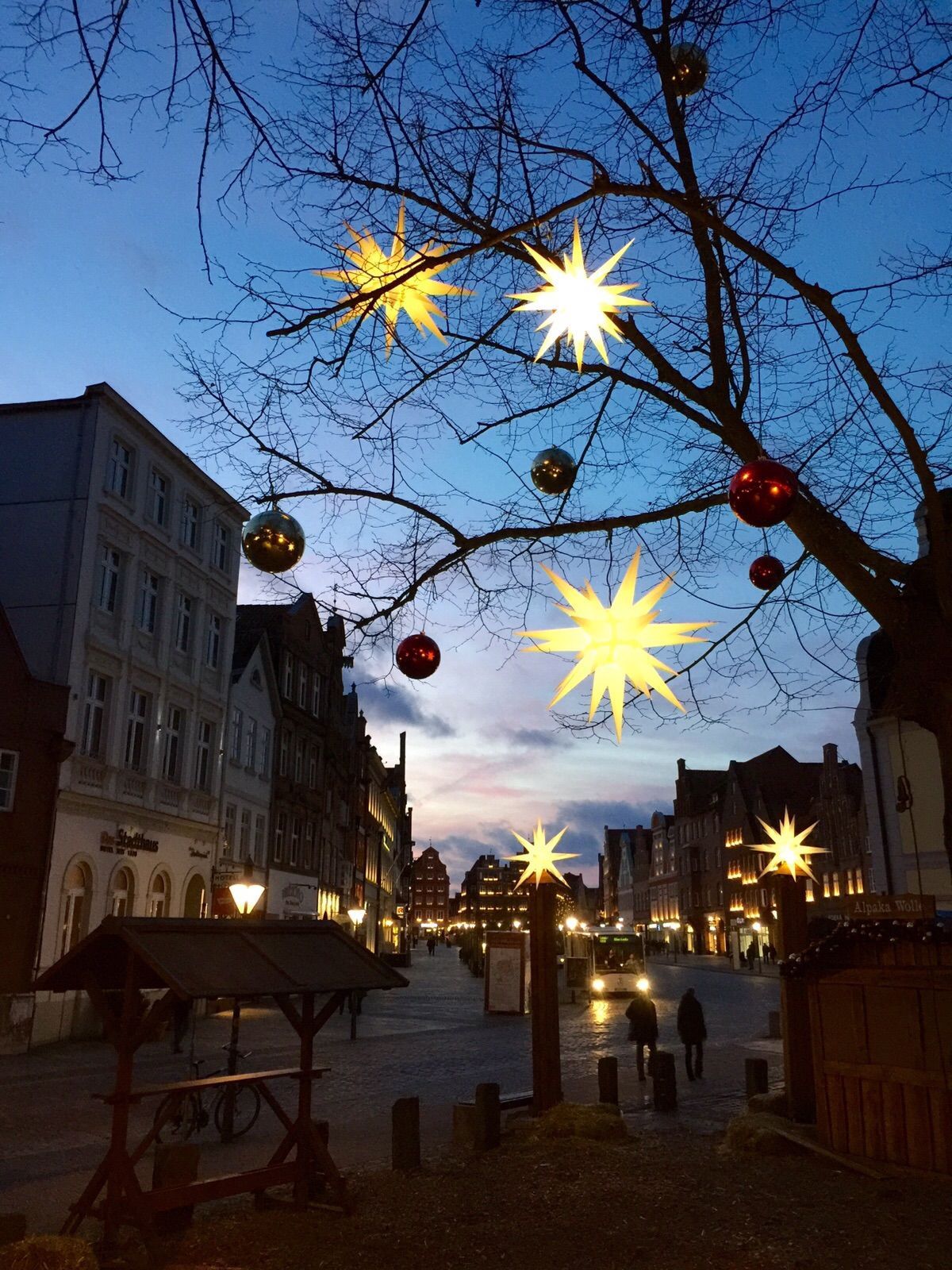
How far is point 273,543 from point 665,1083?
9.88 meters

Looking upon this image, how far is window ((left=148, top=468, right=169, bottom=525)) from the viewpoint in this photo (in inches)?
1048

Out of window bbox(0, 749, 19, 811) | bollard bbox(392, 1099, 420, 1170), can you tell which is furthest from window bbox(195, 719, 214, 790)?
bollard bbox(392, 1099, 420, 1170)

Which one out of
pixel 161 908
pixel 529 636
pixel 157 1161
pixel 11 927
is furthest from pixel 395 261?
pixel 161 908

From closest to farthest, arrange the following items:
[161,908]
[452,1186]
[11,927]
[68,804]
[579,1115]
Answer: [452,1186], [579,1115], [11,927], [68,804], [161,908]

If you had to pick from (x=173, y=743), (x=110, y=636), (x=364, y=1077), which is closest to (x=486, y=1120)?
(x=364, y=1077)

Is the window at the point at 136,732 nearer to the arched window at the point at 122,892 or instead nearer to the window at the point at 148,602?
the window at the point at 148,602

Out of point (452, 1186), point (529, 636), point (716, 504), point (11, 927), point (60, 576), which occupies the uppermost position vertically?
point (60, 576)

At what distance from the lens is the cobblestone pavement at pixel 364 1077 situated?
10.4 metres

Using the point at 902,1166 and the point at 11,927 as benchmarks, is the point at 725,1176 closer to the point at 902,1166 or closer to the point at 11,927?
the point at 902,1166

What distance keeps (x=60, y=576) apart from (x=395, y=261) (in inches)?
775

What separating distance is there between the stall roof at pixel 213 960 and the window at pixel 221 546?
2336 cm

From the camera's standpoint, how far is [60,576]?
23.3 meters

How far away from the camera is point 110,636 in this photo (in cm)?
2470

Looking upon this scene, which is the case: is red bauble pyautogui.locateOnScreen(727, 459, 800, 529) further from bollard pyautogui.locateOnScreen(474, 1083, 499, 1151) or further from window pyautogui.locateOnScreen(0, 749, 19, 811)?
window pyautogui.locateOnScreen(0, 749, 19, 811)
